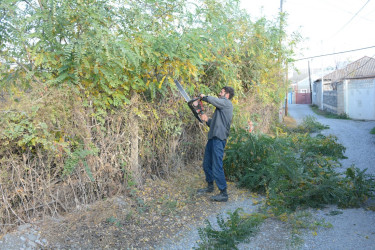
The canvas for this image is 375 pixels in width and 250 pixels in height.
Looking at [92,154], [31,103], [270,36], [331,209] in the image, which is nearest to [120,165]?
[92,154]

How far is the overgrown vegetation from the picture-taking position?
4395 mm

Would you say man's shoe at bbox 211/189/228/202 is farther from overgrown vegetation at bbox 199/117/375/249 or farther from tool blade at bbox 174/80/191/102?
tool blade at bbox 174/80/191/102

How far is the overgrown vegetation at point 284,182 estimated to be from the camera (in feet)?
14.4

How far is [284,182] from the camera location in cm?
518

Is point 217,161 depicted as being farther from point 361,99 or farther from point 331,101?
point 331,101

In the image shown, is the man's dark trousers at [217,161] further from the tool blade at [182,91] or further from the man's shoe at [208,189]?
the tool blade at [182,91]

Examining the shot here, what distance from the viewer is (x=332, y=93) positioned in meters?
26.8

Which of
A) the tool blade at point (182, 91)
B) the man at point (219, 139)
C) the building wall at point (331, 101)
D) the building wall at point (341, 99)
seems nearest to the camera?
the man at point (219, 139)

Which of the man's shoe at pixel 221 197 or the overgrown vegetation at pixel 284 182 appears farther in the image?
the man's shoe at pixel 221 197

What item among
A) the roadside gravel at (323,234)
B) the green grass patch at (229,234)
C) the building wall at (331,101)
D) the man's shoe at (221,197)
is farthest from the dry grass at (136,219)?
the building wall at (331,101)

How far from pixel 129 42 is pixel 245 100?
6130 mm

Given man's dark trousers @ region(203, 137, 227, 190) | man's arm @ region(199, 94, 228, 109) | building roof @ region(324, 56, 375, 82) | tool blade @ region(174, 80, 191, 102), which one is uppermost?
building roof @ region(324, 56, 375, 82)

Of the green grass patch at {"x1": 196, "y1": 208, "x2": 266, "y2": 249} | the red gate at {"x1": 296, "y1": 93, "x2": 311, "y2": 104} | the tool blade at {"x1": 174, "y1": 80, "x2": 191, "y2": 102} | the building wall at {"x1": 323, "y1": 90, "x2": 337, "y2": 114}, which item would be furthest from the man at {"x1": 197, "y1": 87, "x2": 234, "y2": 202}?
the red gate at {"x1": 296, "y1": 93, "x2": 311, "y2": 104}

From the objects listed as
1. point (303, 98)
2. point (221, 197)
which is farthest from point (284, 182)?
point (303, 98)
